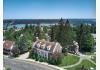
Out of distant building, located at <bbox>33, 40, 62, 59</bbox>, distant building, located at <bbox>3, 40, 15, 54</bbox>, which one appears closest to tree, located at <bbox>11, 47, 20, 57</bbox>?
distant building, located at <bbox>3, 40, 15, 54</bbox>

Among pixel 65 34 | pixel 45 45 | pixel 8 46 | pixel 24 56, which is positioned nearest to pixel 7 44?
pixel 8 46

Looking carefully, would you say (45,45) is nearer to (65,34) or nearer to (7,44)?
(65,34)

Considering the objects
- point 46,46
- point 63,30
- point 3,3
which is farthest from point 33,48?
point 3,3

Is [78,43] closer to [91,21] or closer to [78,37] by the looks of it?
[78,37]

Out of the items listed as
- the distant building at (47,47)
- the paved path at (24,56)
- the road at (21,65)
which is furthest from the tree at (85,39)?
the paved path at (24,56)

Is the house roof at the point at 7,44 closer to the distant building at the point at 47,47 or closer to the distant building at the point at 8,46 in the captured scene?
the distant building at the point at 8,46
